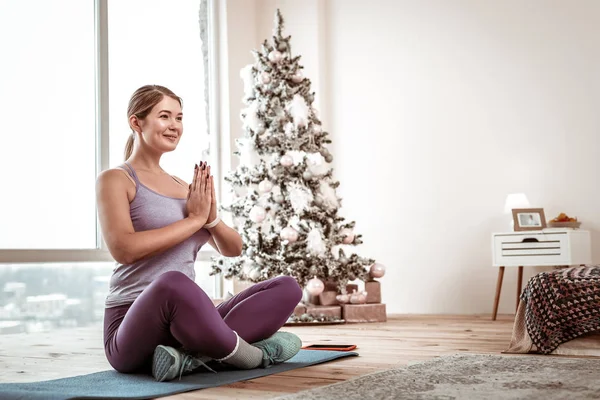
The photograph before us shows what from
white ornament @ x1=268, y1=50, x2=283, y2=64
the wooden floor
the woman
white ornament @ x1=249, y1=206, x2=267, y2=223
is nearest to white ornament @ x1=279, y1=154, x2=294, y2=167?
white ornament @ x1=249, y1=206, x2=267, y2=223

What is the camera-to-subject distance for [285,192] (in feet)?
16.6

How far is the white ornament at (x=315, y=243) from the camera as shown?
193 inches

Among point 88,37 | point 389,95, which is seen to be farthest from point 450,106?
point 88,37

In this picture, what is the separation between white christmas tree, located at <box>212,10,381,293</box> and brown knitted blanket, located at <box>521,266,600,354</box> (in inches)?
81.0

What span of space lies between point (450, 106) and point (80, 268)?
3.03 metres

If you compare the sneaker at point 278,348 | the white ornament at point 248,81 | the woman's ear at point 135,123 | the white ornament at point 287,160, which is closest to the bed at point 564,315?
the sneaker at point 278,348

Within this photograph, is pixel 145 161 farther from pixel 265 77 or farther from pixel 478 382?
pixel 265 77

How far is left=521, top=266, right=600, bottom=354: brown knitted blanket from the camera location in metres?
2.88

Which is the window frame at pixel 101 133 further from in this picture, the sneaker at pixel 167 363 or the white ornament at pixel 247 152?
the sneaker at pixel 167 363

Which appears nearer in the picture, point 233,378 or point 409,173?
point 233,378

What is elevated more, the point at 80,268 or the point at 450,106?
the point at 450,106

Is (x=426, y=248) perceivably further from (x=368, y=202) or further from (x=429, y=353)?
(x=429, y=353)

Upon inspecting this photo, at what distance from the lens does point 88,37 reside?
17.7 feet

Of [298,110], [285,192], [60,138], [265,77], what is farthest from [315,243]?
[60,138]
